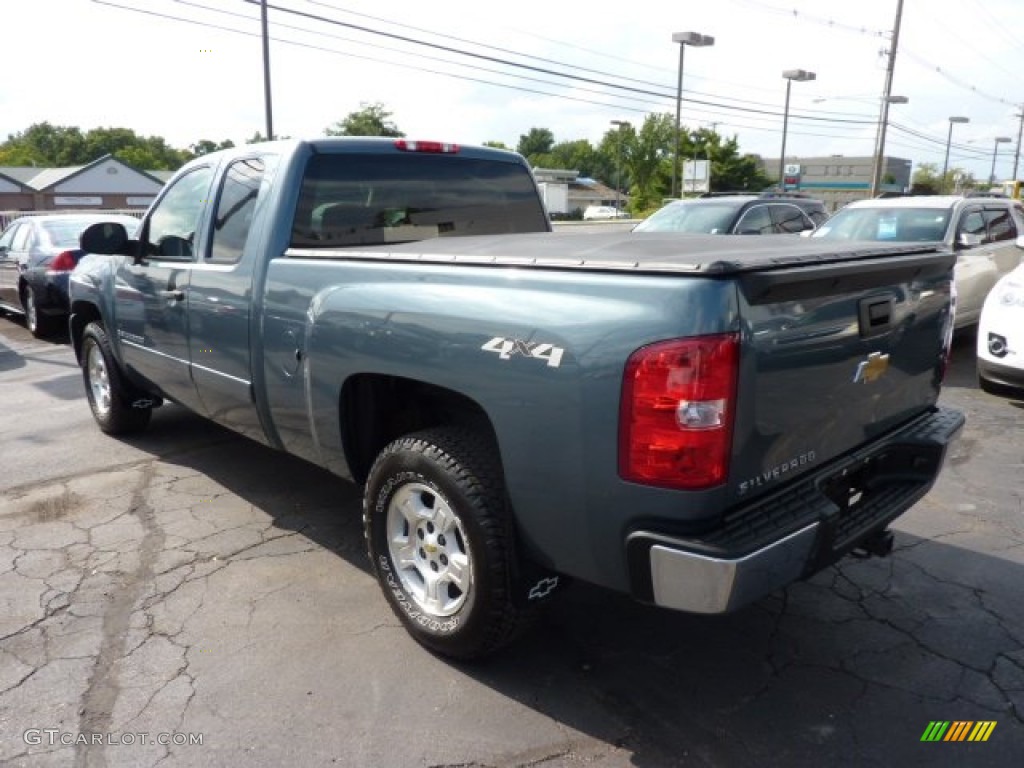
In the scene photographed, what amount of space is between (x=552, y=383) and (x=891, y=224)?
794cm

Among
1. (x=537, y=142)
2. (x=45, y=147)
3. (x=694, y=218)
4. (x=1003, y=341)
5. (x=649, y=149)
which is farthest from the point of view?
(x=537, y=142)

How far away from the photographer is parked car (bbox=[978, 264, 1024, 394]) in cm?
618

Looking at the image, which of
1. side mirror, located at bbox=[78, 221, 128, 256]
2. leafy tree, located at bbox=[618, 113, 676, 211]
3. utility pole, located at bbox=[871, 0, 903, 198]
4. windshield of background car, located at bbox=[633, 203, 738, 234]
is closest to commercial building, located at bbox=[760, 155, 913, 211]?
leafy tree, located at bbox=[618, 113, 676, 211]

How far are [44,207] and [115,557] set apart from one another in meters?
72.8

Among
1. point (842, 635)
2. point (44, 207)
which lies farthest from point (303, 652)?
point (44, 207)

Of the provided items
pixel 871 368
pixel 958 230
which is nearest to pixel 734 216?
pixel 958 230

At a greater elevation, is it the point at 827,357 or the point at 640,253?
the point at 640,253

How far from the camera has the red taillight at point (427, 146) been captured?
13.6ft

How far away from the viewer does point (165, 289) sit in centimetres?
444

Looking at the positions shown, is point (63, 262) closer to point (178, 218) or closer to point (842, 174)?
point (178, 218)

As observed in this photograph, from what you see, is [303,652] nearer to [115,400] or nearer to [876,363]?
[876,363]

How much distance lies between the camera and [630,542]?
2291 millimetres

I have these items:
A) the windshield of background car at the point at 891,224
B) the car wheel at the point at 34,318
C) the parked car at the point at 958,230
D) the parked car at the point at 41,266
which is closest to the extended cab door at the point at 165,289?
the parked car at the point at 41,266

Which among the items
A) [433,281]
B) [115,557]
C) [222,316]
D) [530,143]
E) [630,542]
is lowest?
[115,557]
